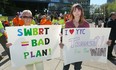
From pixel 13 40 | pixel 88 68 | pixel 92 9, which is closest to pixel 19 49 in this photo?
pixel 13 40

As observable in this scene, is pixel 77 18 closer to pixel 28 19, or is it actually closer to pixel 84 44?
pixel 84 44

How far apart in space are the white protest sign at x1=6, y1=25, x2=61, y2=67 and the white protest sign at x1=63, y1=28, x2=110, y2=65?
0.79ft

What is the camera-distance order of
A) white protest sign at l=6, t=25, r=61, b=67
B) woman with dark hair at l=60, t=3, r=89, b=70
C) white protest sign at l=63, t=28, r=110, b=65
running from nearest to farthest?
white protest sign at l=6, t=25, r=61, b=67 → woman with dark hair at l=60, t=3, r=89, b=70 → white protest sign at l=63, t=28, r=110, b=65

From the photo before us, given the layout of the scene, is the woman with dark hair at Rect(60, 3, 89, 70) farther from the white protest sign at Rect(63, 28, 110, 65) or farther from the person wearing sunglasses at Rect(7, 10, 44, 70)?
the person wearing sunglasses at Rect(7, 10, 44, 70)

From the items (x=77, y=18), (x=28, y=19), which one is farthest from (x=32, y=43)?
(x=77, y=18)

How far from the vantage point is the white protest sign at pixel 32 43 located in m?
4.43

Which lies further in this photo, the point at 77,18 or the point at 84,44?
the point at 84,44

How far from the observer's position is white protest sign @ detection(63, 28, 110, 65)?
4.66 m

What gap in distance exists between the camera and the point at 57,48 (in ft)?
15.8

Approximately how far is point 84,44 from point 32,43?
100cm

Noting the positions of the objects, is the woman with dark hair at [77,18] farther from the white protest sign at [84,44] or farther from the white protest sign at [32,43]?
the white protest sign at [32,43]

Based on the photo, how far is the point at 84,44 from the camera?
483 centimetres

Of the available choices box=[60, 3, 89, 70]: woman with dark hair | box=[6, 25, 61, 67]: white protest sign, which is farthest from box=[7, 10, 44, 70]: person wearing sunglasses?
box=[60, 3, 89, 70]: woman with dark hair

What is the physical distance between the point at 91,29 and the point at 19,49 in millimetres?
1408
